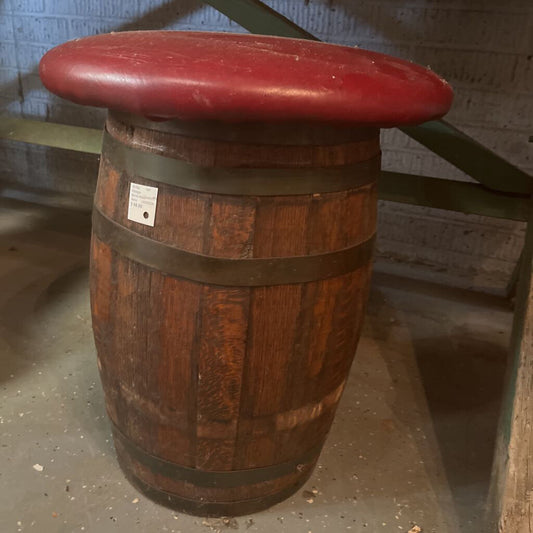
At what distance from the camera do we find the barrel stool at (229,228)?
1087mm

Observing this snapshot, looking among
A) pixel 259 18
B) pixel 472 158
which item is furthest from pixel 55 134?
pixel 472 158

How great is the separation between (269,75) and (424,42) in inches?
86.1

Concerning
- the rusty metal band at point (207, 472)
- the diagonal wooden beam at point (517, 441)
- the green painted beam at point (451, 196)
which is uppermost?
the green painted beam at point (451, 196)

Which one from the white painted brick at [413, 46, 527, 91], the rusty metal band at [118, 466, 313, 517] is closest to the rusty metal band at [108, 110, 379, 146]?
the rusty metal band at [118, 466, 313, 517]

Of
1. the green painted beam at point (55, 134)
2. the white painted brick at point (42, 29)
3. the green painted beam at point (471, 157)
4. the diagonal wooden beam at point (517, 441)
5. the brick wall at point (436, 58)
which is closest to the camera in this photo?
the diagonal wooden beam at point (517, 441)

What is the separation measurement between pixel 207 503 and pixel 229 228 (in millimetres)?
827

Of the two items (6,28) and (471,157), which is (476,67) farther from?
(6,28)

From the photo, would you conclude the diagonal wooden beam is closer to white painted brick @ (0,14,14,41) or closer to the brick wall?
the brick wall

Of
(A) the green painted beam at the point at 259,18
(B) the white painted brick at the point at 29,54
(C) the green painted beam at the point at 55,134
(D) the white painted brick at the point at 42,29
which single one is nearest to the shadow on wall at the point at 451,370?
(A) the green painted beam at the point at 259,18

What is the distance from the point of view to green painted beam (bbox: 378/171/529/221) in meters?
2.13

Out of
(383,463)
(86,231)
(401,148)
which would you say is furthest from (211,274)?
(86,231)

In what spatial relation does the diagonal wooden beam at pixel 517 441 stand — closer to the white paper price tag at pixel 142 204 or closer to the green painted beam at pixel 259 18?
the white paper price tag at pixel 142 204

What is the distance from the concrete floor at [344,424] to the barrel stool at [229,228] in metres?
0.27

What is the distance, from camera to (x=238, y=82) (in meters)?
1.04
